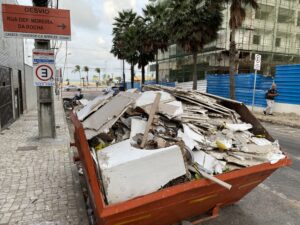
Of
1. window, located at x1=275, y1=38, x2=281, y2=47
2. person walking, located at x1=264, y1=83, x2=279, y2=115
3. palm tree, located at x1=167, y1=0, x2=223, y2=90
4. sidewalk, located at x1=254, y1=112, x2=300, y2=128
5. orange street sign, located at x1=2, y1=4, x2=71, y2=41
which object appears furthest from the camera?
window, located at x1=275, y1=38, x2=281, y2=47

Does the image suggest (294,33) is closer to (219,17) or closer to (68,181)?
(219,17)

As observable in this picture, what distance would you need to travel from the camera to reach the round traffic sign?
7242mm

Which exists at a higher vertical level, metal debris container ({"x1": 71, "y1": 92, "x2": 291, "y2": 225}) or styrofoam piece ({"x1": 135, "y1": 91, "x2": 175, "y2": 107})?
styrofoam piece ({"x1": 135, "y1": 91, "x2": 175, "y2": 107})

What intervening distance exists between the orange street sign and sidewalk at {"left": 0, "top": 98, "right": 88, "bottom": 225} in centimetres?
304

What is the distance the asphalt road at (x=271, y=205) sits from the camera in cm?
345

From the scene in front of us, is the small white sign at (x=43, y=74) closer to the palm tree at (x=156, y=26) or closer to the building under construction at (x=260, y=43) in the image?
the palm tree at (x=156, y=26)

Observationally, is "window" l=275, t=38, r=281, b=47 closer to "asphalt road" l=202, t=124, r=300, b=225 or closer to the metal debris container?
"asphalt road" l=202, t=124, r=300, b=225

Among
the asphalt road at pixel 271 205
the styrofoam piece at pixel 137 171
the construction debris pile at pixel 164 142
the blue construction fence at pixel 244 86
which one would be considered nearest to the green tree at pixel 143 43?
the blue construction fence at pixel 244 86

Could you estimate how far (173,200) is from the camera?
2391 millimetres

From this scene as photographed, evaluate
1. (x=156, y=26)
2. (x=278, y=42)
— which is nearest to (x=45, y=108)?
(x=156, y=26)

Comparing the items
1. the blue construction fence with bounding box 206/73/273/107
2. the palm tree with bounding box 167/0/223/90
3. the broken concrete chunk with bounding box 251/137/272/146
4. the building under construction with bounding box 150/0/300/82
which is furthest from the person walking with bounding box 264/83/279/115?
the building under construction with bounding box 150/0/300/82

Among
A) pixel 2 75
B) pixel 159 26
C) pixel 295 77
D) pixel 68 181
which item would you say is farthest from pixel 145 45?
pixel 68 181

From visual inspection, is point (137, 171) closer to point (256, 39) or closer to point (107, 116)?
point (107, 116)

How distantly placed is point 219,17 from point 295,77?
338 inches
